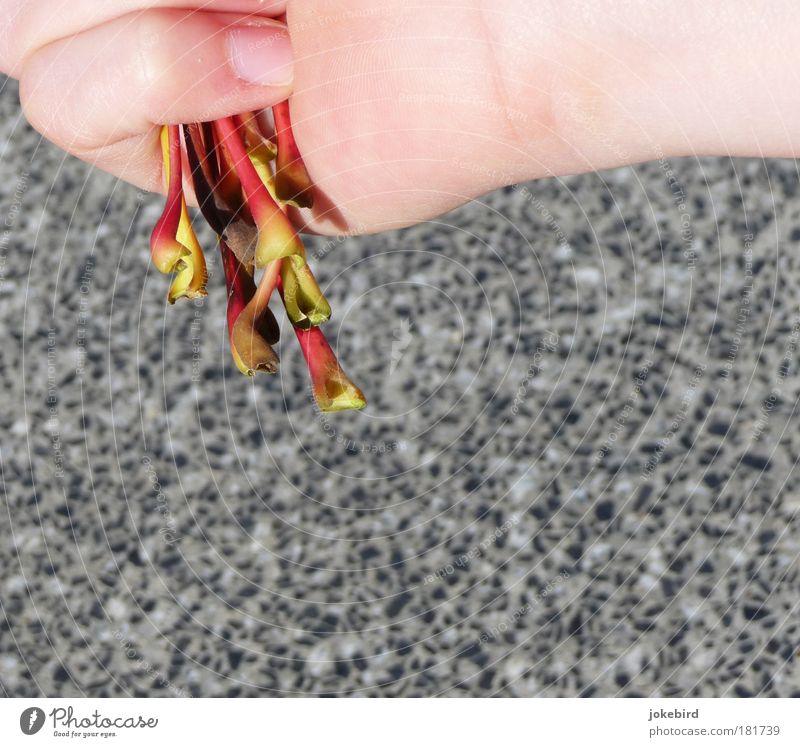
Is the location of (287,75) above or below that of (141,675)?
above

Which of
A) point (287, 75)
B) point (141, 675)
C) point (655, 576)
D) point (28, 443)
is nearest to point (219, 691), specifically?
point (141, 675)

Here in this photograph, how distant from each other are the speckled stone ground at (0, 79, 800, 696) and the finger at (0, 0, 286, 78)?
0.19 metres

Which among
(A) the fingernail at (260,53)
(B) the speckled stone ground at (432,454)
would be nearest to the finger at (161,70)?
(A) the fingernail at (260,53)

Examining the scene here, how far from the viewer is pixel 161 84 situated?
39 cm

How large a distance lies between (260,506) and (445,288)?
8.5 inches

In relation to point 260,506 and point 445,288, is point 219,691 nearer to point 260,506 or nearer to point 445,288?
point 260,506

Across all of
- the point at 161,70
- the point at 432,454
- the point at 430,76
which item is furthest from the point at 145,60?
the point at 432,454

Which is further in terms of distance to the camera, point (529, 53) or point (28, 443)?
point (28, 443)

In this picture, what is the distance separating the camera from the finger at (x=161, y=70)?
0.39 meters

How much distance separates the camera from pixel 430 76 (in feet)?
1.30

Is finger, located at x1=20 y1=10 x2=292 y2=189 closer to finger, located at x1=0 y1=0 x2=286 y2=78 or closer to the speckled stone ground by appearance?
finger, located at x1=0 y1=0 x2=286 y2=78

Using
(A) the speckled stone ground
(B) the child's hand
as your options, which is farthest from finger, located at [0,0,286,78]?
(A) the speckled stone ground

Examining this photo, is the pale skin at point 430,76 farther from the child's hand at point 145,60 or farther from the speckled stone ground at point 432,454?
the speckled stone ground at point 432,454

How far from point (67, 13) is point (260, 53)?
106 mm
